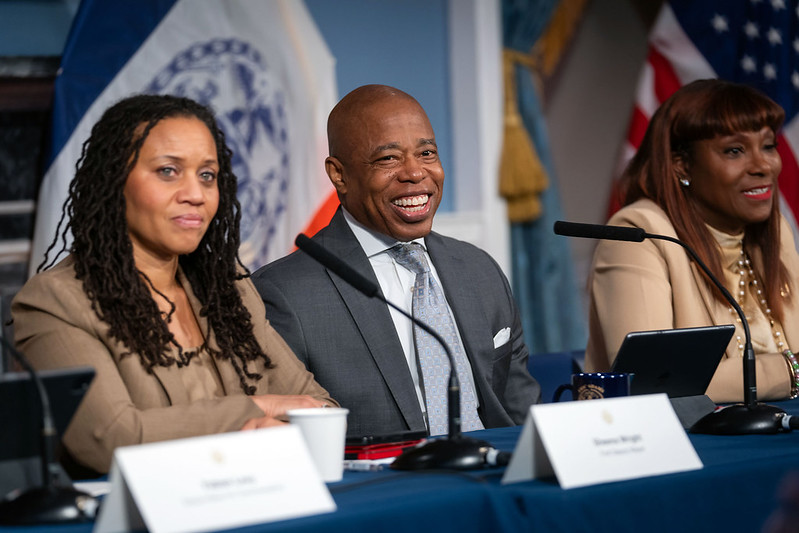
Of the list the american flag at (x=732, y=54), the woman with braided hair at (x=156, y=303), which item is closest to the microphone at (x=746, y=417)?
the woman with braided hair at (x=156, y=303)

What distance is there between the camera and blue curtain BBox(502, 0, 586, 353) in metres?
5.10

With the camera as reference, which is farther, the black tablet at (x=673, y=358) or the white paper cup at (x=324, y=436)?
the black tablet at (x=673, y=358)

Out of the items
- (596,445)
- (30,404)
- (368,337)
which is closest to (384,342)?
(368,337)

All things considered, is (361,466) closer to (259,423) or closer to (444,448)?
(444,448)

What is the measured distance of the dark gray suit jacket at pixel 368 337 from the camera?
2.45 meters

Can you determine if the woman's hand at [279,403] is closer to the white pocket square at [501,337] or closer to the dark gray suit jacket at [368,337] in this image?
the dark gray suit jacket at [368,337]

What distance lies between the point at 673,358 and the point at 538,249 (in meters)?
3.16

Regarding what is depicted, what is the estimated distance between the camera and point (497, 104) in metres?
5.03

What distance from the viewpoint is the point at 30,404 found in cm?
138

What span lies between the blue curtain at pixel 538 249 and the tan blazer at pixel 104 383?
3186 millimetres

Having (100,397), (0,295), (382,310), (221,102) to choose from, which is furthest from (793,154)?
(100,397)

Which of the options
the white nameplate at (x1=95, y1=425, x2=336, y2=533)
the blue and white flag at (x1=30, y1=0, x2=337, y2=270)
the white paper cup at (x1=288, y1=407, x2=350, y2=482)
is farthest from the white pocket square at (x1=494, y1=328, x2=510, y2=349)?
the blue and white flag at (x1=30, y1=0, x2=337, y2=270)

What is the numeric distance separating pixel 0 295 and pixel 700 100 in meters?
2.37

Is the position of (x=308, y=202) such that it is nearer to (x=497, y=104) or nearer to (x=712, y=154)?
(x=497, y=104)
